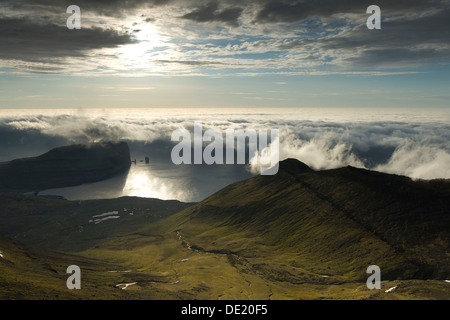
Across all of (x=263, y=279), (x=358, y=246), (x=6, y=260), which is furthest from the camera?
(x=358, y=246)

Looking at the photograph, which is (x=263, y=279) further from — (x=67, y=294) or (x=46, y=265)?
(x=46, y=265)

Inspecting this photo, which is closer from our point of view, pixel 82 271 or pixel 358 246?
pixel 82 271
